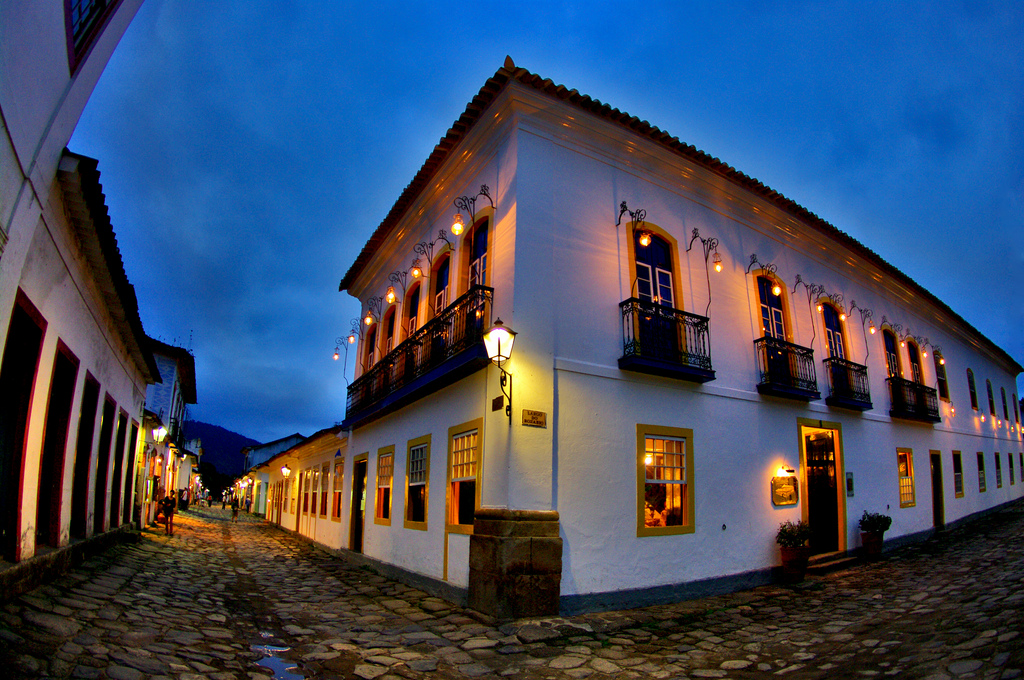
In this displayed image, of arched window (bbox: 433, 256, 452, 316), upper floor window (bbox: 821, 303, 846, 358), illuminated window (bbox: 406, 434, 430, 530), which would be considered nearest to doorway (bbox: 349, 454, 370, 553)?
illuminated window (bbox: 406, 434, 430, 530)

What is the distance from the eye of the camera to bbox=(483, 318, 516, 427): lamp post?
6.91m

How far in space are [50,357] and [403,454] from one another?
5660 mm

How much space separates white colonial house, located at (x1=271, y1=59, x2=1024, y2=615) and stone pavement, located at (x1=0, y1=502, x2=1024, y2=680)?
0.72 metres

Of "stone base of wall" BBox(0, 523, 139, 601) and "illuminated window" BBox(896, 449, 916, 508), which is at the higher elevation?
"illuminated window" BBox(896, 449, 916, 508)

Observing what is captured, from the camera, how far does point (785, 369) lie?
34.3 feet

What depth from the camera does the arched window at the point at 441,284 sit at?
1042cm

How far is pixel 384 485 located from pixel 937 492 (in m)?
14.1

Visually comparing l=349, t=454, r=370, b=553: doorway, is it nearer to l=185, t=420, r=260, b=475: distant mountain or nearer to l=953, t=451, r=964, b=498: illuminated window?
l=953, t=451, r=964, b=498: illuminated window

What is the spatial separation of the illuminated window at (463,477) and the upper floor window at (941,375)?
14898mm

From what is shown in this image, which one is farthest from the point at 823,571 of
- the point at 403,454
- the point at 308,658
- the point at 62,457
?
the point at 62,457

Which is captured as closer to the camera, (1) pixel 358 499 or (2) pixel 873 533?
(2) pixel 873 533

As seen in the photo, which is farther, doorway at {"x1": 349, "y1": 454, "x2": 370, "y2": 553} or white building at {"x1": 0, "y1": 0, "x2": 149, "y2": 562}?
doorway at {"x1": 349, "y1": 454, "x2": 370, "y2": 553}

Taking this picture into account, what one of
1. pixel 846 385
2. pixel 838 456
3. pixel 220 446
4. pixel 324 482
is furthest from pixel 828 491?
pixel 220 446

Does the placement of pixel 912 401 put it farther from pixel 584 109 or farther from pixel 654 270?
pixel 584 109
